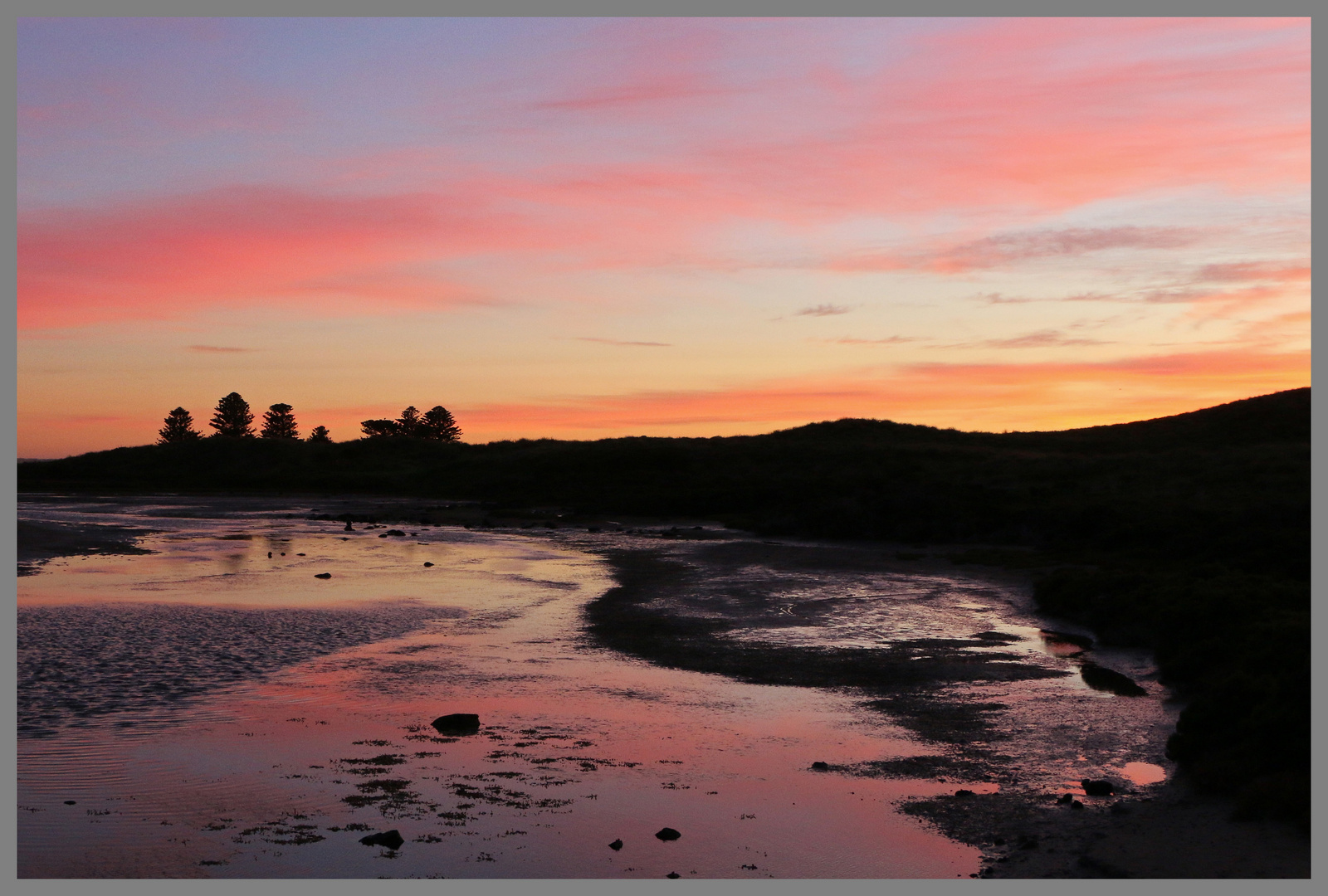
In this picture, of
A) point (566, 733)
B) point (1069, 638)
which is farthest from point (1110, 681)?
point (566, 733)

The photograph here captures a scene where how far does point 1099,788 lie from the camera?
12039 mm

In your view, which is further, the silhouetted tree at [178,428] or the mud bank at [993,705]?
the silhouetted tree at [178,428]

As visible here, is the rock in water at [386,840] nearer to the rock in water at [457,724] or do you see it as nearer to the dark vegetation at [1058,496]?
the rock in water at [457,724]

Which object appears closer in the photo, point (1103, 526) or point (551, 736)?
point (551, 736)

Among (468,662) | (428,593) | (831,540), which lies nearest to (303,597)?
(428,593)

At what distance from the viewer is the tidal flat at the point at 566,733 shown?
1031 cm

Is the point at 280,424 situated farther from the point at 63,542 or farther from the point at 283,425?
the point at 63,542

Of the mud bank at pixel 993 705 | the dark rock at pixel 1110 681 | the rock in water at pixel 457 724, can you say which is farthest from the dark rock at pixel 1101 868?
the rock in water at pixel 457 724

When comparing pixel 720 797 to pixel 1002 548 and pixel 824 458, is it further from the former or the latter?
pixel 824 458

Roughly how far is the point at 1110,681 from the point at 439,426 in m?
167

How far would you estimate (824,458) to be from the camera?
322 ft

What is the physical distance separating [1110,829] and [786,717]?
563cm

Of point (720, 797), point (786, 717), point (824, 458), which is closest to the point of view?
point (720, 797)

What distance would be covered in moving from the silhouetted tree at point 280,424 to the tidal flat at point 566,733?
499 ft
